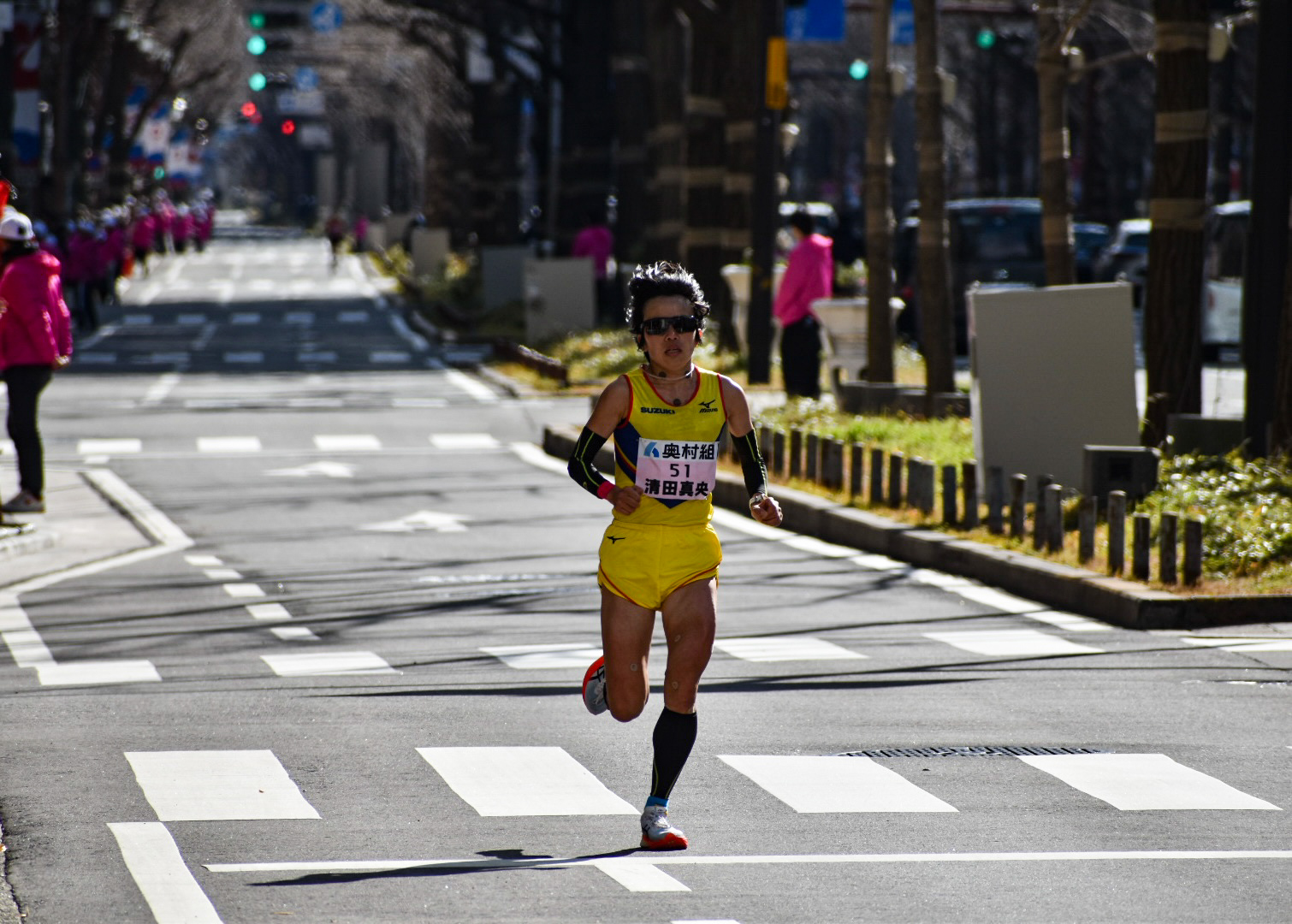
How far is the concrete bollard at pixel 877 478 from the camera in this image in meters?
15.6

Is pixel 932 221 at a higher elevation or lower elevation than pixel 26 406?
higher

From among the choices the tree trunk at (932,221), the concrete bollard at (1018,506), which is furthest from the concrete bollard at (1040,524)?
the tree trunk at (932,221)

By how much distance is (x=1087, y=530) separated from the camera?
498 inches

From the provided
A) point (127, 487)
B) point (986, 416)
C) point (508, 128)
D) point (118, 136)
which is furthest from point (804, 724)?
point (118, 136)

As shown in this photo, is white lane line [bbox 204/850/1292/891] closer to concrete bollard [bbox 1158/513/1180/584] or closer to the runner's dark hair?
the runner's dark hair

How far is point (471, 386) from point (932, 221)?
10.6m

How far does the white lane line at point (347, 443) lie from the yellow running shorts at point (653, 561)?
15.2 meters

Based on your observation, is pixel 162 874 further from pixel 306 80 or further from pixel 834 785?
pixel 306 80

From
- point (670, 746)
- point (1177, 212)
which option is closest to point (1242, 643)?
point (670, 746)

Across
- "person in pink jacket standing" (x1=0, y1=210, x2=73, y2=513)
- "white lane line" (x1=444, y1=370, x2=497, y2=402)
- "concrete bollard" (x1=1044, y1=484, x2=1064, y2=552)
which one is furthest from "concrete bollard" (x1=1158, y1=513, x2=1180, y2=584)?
"white lane line" (x1=444, y1=370, x2=497, y2=402)

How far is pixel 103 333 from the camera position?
41375mm

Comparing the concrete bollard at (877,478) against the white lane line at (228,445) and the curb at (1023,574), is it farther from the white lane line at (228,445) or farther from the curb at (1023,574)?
the white lane line at (228,445)

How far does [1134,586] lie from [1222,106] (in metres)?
30.3

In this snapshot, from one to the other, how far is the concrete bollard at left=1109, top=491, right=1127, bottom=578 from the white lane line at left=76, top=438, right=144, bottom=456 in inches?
448
